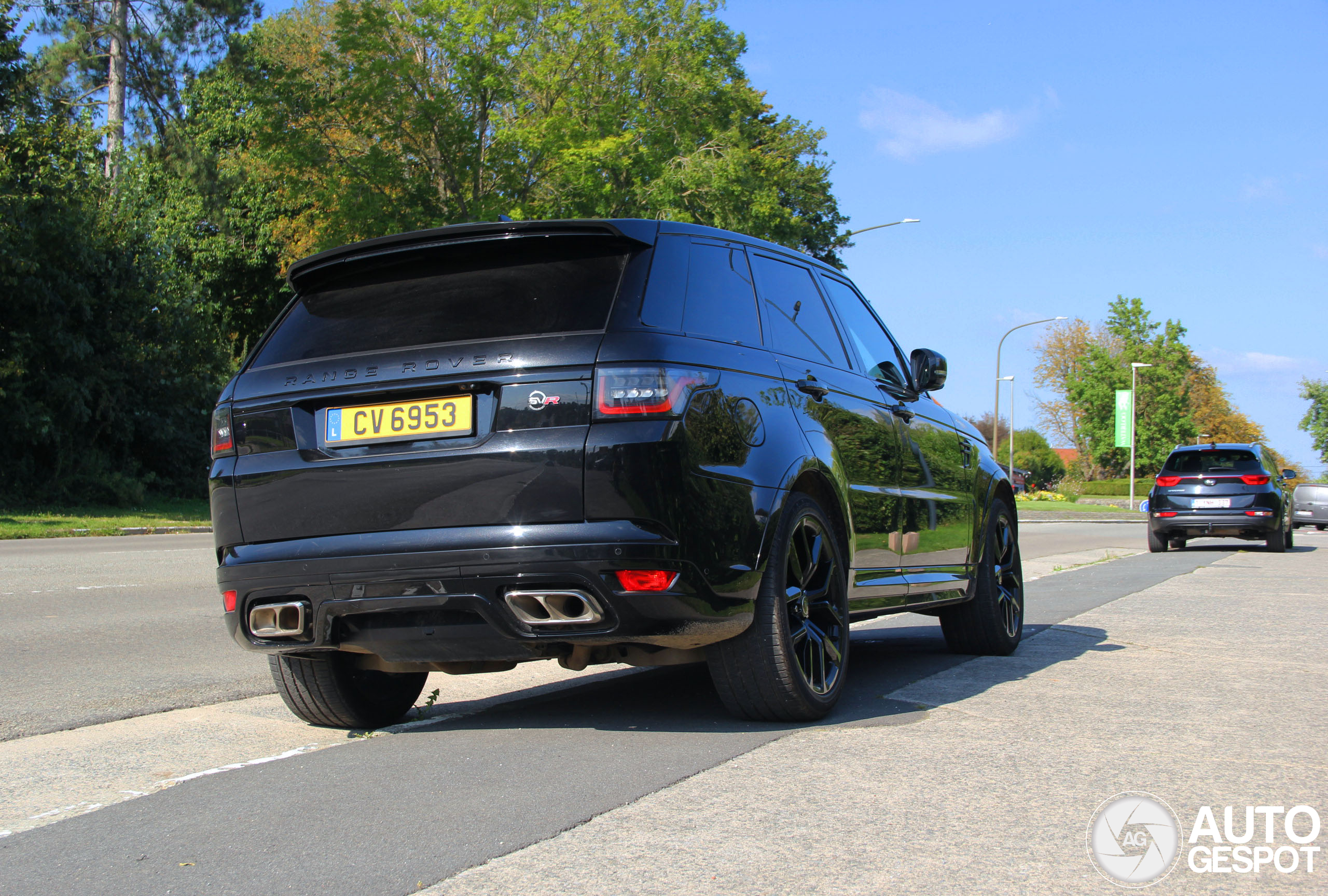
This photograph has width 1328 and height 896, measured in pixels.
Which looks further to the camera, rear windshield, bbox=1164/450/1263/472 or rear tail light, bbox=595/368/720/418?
rear windshield, bbox=1164/450/1263/472

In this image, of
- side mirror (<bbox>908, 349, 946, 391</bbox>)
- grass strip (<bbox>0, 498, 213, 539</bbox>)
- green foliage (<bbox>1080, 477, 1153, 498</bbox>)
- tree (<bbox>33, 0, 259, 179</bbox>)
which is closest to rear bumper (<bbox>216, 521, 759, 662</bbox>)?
side mirror (<bbox>908, 349, 946, 391</bbox>)

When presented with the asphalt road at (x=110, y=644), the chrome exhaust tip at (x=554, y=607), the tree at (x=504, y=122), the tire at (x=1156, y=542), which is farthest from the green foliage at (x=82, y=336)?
the chrome exhaust tip at (x=554, y=607)

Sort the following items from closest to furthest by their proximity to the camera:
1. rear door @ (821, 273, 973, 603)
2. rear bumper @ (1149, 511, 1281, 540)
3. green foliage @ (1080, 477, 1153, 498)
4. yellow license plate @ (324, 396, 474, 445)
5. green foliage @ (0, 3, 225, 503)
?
yellow license plate @ (324, 396, 474, 445) → rear door @ (821, 273, 973, 603) → rear bumper @ (1149, 511, 1281, 540) → green foliage @ (0, 3, 225, 503) → green foliage @ (1080, 477, 1153, 498)

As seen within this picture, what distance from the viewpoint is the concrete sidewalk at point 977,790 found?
2.91 m

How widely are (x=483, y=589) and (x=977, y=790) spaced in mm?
1610

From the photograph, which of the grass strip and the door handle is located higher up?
the door handle

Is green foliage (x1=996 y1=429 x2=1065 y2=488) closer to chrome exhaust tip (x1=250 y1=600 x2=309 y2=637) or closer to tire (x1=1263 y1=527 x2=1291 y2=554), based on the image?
tire (x1=1263 y1=527 x2=1291 y2=554)

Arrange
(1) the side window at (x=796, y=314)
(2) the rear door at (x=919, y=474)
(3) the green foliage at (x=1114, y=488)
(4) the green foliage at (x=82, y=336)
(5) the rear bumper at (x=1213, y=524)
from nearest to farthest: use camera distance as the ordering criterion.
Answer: (1) the side window at (x=796, y=314), (2) the rear door at (x=919, y=474), (5) the rear bumper at (x=1213, y=524), (4) the green foliage at (x=82, y=336), (3) the green foliage at (x=1114, y=488)

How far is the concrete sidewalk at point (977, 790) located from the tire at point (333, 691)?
1.61 m

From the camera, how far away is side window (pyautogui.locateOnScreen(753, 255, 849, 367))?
506 cm

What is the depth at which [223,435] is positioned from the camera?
4.58m

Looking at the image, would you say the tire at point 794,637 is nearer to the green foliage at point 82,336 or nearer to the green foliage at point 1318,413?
the green foliage at point 82,336

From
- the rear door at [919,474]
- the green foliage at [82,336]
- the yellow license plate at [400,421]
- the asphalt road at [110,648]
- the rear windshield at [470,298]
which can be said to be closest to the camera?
the yellow license plate at [400,421]

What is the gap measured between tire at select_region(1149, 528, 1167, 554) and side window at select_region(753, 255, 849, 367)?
49.8 feet
